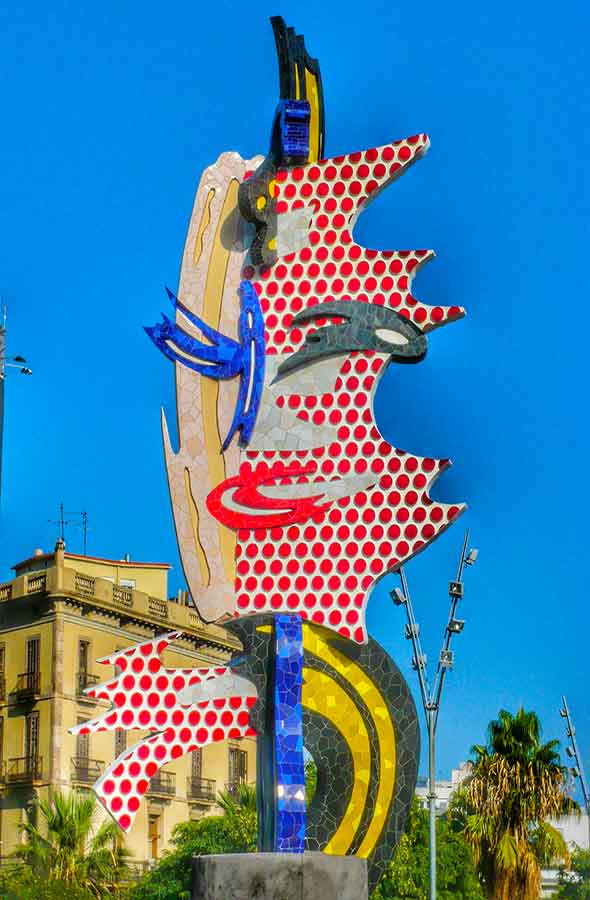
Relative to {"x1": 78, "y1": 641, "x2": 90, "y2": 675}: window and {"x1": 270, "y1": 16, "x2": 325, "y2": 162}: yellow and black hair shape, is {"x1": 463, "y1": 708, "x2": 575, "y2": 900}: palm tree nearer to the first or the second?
{"x1": 78, "y1": 641, "x2": 90, "y2": 675}: window

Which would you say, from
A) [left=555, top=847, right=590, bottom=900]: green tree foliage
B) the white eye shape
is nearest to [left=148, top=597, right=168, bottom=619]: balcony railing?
[left=555, top=847, right=590, bottom=900]: green tree foliage

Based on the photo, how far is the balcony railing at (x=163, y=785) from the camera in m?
42.9

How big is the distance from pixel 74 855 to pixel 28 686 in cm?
715

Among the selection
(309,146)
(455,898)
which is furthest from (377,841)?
(455,898)

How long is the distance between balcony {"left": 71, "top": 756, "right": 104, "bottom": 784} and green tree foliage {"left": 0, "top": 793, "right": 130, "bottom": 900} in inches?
→ 147

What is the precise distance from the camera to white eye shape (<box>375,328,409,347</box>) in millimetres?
18672

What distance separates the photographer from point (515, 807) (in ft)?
102

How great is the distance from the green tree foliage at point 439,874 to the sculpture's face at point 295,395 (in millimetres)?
12662

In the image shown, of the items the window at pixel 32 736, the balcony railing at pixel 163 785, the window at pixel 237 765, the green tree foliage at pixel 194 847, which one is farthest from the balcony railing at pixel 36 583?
the green tree foliage at pixel 194 847

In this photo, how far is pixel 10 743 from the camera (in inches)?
1634

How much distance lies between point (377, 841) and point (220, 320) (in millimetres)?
5960

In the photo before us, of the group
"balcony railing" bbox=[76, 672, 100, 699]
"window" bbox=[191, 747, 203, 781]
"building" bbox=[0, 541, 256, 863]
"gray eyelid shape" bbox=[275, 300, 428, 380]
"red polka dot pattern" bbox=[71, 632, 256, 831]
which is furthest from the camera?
"window" bbox=[191, 747, 203, 781]

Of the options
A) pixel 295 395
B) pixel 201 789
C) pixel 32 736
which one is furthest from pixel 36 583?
pixel 295 395

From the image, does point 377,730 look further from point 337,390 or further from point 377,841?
point 337,390
